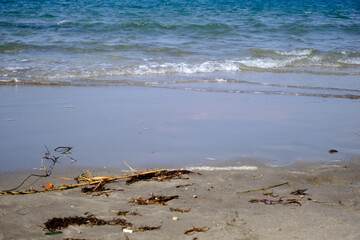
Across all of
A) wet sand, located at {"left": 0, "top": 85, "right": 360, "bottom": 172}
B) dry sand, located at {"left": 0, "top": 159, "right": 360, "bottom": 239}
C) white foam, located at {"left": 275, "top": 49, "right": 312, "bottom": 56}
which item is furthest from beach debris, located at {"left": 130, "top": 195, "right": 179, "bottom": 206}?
white foam, located at {"left": 275, "top": 49, "right": 312, "bottom": 56}

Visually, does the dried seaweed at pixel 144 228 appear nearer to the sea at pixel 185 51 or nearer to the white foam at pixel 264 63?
the sea at pixel 185 51

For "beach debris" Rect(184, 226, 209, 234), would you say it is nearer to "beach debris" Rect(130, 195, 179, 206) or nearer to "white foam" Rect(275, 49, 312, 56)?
"beach debris" Rect(130, 195, 179, 206)

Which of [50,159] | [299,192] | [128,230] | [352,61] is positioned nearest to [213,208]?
[128,230]

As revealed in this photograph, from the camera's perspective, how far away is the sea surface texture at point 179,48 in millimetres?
7582

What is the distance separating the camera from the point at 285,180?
3328mm

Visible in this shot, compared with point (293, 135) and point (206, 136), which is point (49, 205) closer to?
point (206, 136)

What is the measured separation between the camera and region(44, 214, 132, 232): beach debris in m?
2.52

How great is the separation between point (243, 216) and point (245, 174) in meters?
0.84

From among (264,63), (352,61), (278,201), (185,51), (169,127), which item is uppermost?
(278,201)

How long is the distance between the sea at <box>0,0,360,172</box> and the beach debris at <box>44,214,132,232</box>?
2887mm

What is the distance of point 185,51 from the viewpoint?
10641mm

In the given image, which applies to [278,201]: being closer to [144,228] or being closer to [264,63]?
[144,228]

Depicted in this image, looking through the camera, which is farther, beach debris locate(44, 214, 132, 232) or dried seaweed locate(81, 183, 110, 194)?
dried seaweed locate(81, 183, 110, 194)

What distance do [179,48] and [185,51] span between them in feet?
1.45
